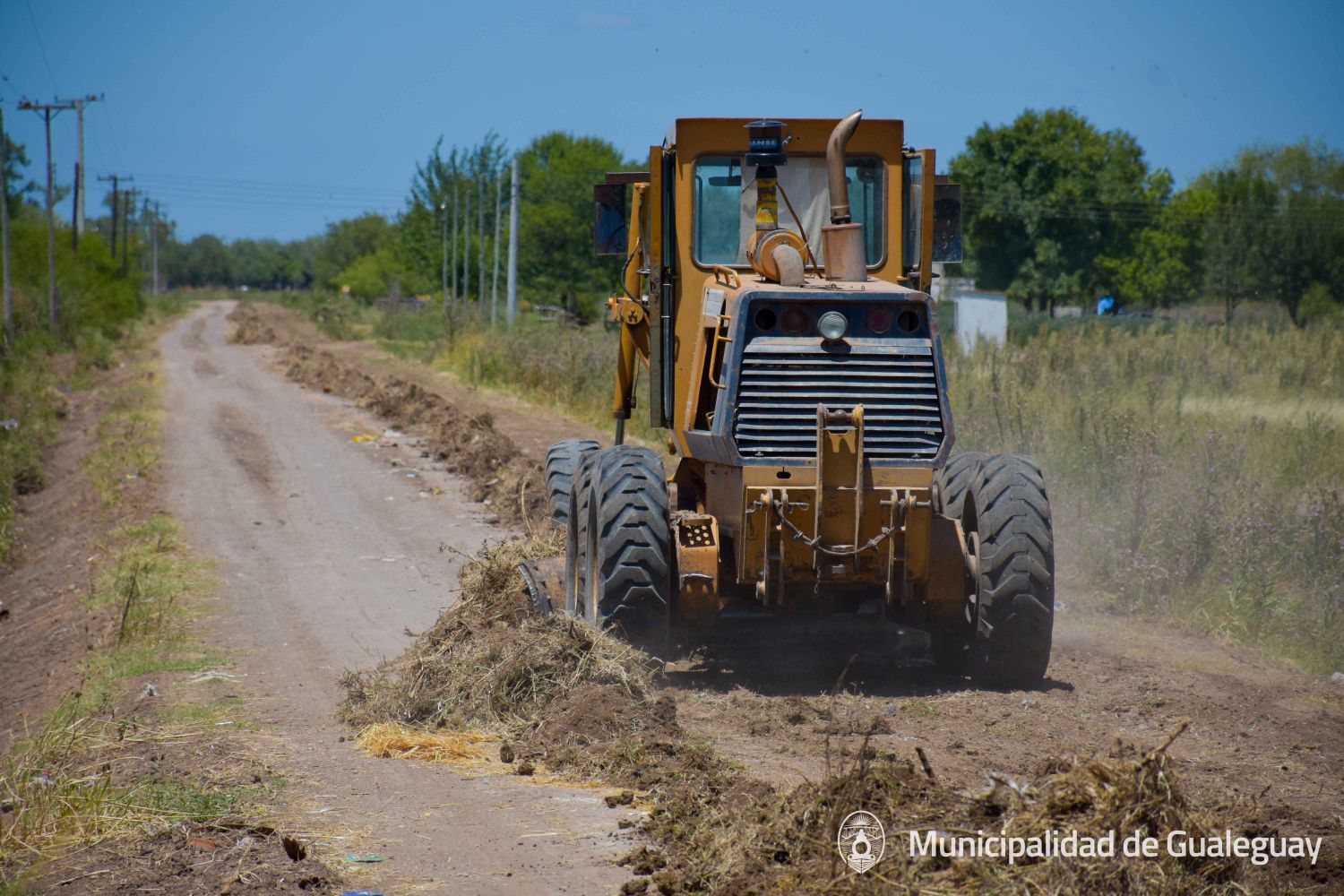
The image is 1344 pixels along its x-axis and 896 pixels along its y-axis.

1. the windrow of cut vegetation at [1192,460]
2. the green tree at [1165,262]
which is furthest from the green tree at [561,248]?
the windrow of cut vegetation at [1192,460]

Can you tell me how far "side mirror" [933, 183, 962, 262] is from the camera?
7.90 meters

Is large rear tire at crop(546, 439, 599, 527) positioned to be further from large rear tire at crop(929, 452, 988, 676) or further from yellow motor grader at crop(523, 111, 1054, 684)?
large rear tire at crop(929, 452, 988, 676)

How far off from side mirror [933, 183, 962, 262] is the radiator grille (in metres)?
1.43

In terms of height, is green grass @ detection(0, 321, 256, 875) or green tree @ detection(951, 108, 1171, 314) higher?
green tree @ detection(951, 108, 1171, 314)

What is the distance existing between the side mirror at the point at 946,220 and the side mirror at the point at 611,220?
6.30 feet

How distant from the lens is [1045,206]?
53.5 metres

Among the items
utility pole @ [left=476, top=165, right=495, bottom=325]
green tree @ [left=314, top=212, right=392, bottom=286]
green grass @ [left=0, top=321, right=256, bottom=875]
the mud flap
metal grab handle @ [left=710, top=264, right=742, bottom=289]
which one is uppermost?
green tree @ [left=314, top=212, right=392, bottom=286]

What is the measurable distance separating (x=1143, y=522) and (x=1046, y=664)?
335 centimetres

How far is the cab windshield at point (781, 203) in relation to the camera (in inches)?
302

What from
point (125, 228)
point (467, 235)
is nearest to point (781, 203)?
point (467, 235)

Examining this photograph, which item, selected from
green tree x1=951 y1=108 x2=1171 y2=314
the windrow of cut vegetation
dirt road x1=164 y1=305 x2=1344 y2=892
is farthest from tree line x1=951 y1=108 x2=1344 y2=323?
dirt road x1=164 y1=305 x2=1344 y2=892

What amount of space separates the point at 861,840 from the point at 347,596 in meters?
7.24

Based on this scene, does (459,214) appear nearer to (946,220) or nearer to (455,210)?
(455,210)

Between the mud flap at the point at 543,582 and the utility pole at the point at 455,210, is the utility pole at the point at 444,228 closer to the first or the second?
the utility pole at the point at 455,210
